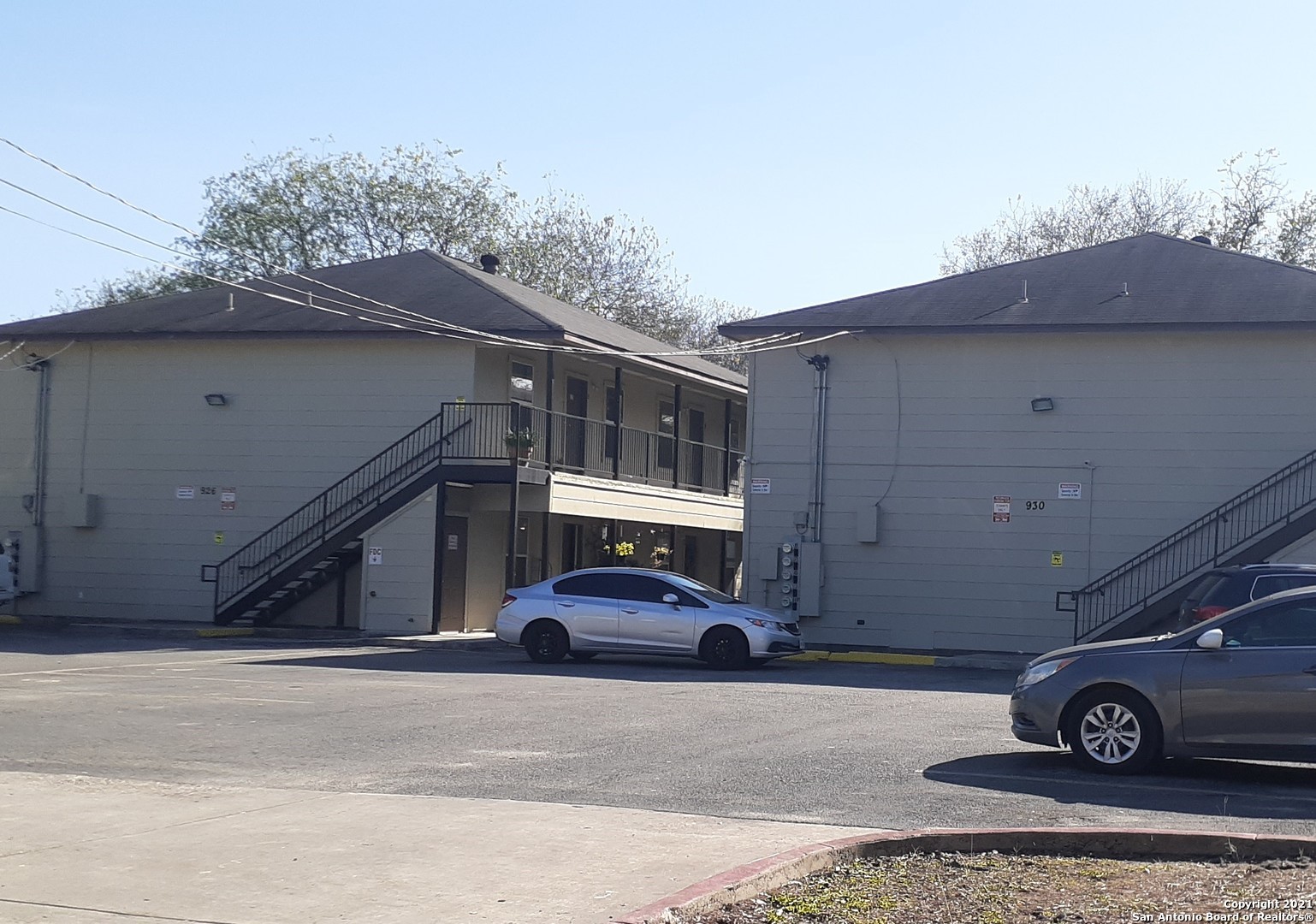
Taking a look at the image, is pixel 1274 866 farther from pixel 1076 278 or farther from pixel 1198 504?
pixel 1076 278

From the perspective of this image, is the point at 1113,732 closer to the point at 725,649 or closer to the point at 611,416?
the point at 725,649

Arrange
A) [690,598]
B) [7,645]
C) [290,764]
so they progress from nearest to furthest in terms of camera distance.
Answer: [290,764] < [690,598] < [7,645]

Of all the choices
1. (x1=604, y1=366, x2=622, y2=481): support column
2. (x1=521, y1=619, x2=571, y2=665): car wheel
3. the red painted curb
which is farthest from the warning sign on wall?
the red painted curb

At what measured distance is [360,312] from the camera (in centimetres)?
3002

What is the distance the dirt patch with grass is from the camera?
6.56 meters

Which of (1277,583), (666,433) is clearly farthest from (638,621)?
(666,433)

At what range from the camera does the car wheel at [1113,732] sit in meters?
11.3

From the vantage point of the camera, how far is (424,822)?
8.91 meters

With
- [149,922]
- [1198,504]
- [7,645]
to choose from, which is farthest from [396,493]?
[149,922]

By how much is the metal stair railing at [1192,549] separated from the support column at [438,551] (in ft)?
36.2

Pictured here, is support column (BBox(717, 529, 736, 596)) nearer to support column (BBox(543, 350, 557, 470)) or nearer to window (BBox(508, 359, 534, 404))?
window (BBox(508, 359, 534, 404))

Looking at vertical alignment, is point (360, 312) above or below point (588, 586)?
above

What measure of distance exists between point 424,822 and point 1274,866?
4.62 m

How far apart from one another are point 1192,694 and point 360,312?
21.7 meters
